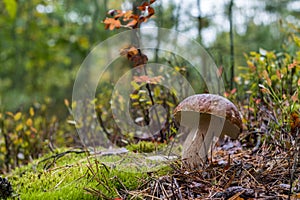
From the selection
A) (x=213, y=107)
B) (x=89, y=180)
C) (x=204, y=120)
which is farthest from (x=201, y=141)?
(x=89, y=180)

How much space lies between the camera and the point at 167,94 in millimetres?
3166

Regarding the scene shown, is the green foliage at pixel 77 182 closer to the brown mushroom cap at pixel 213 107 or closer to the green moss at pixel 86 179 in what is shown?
the green moss at pixel 86 179

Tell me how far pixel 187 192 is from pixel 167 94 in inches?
66.0

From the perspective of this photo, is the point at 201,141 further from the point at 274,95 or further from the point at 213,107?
the point at 274,95

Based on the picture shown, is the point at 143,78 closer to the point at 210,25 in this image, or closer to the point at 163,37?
the point at 163,37

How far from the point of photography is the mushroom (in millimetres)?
1690

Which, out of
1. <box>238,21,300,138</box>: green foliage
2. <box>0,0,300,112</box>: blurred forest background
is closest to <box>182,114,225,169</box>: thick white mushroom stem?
<box>238,21,300,138</box>: green foliage

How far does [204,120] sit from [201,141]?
139 millimetres

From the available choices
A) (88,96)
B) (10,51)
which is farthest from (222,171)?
(10,51)

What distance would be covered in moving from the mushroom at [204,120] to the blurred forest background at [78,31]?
1289mm

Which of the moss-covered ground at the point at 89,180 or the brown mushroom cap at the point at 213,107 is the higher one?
the brown mushroom cap at the point at 213,107

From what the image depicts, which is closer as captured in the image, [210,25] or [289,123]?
[289,123]

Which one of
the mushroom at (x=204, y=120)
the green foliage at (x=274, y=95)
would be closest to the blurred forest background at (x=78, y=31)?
the green foliage at (x=274, y=95)

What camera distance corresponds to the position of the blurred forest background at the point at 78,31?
13.1ft
